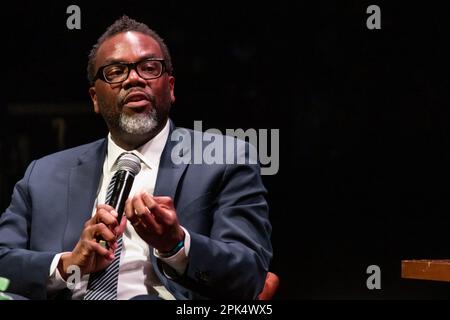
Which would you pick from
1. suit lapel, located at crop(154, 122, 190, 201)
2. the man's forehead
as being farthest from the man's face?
suit lapel, located at crop(154, 122, 190, 201)

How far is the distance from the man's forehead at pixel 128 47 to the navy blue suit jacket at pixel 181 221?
0.87 feet

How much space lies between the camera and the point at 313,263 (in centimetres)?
342

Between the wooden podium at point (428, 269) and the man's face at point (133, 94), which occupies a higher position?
the man's face at point (133, 94)

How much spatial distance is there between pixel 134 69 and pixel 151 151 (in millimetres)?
245

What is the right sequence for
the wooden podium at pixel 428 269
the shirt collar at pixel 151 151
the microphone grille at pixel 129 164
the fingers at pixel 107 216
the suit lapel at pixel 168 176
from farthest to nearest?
the shirt collar at pixel 151 151
the suit lapel at pixel 168 176
the wooden podium at pixel 428 269
the microphone grille at pixel 129 164
the fingers at pixel 107 216

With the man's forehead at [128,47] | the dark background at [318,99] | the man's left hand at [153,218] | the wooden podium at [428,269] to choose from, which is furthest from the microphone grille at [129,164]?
the dark background at [318,99]

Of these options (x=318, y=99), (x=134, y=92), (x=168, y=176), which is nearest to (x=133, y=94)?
(x=134, y=92)

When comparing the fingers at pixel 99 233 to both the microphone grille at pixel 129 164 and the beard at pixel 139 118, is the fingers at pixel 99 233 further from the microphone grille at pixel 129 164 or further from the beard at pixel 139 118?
the beard at pixel 139 118

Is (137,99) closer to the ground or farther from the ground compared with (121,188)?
farther from the ground

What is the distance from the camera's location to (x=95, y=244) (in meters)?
1.64

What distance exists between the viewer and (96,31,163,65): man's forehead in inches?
80.7

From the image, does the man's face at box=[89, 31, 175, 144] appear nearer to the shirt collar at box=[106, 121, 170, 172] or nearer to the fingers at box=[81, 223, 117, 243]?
the shirt collar at box=[106, 121, 170, 172]

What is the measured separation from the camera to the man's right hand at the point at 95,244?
62.1 inches

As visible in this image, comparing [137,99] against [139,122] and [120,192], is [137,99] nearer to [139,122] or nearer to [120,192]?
[139,122]
